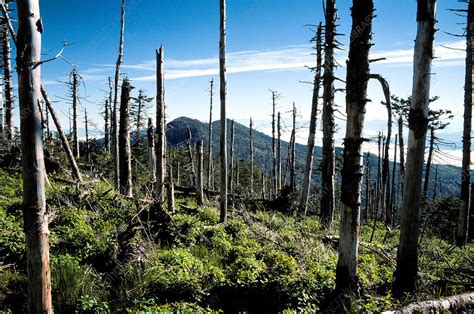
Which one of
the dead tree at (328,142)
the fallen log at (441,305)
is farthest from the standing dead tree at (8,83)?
the fallen log at (441,305)

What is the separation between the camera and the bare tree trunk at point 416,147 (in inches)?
221

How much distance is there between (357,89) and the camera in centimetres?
457

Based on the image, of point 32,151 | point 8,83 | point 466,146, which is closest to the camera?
point 32,151

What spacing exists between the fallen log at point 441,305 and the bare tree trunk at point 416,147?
0.93 m

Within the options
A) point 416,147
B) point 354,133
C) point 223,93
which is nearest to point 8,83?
point 223,93

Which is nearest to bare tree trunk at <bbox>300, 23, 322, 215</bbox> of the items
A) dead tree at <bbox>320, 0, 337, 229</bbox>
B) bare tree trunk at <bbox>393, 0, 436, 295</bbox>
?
dead tree at <bbox>320, 0, 337, 229</bbox>

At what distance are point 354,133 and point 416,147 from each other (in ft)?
6.56

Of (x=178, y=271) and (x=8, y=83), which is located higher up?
(x=8, y=83)

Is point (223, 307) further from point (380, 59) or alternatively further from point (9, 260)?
point (380, 59)

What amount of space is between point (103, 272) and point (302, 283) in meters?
3.74

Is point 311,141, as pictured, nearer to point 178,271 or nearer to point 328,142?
point 328,142

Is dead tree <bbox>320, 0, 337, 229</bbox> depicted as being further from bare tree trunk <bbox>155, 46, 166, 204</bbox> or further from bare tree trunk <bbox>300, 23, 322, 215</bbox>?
bare tree trunk <bbox>155, 46, 166, 204</bbox>

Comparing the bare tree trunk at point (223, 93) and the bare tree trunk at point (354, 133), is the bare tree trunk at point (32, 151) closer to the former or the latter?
the bare tree trunk at point (354, 133)

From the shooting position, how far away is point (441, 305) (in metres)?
4.49
